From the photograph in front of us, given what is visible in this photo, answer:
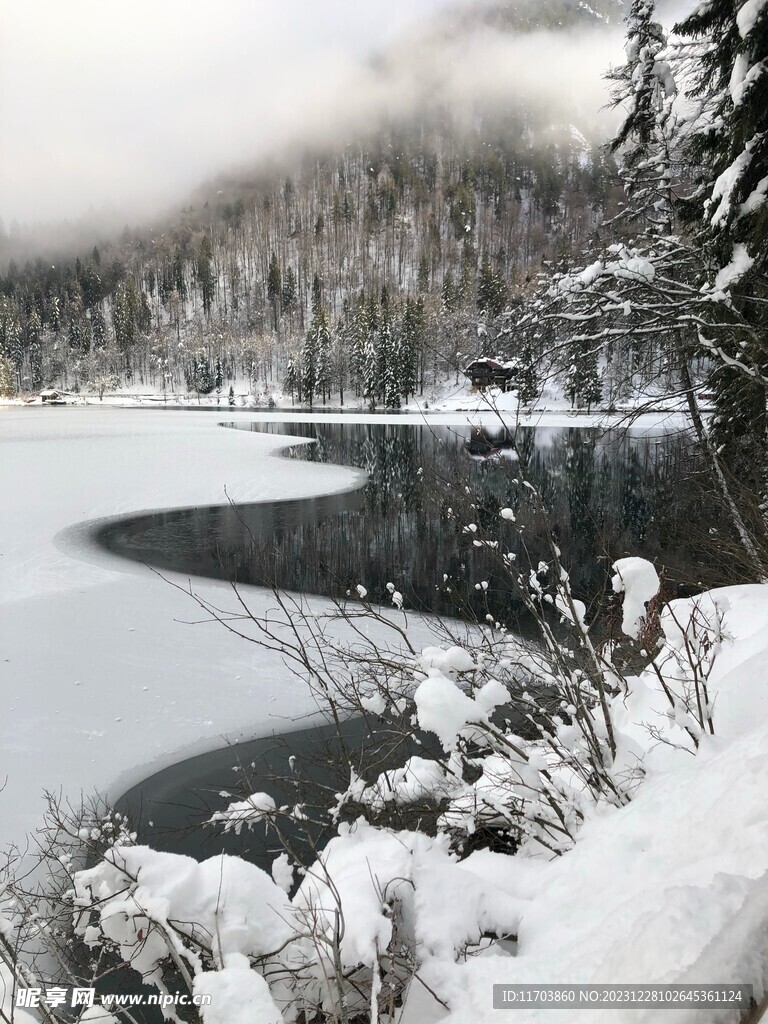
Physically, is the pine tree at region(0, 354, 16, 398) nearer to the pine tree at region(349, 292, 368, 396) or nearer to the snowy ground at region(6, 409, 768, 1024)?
the pine tree at region(349, 292, 368, 396)

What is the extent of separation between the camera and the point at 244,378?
9769 cm

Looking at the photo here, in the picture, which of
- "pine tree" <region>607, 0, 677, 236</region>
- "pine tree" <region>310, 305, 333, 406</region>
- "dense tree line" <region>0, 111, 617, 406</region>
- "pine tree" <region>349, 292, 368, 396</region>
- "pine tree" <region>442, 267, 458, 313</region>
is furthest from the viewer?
"dense tree line" <region>0, 111, 617, 406</region>

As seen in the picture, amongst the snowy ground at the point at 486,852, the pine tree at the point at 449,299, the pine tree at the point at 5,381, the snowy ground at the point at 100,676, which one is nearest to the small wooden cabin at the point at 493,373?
the snowy ground at the point at 486,852

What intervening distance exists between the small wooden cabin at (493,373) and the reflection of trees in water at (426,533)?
1170 millimetres

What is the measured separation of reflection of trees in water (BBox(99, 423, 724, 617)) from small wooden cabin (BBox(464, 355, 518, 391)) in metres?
1.17

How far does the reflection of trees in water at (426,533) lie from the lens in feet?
34.1

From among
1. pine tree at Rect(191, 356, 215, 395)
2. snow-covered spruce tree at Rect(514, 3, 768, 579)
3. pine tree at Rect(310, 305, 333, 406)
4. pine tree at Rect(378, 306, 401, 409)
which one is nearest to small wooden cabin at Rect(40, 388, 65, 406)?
pine tree at Rect(191, 356, 215, 395)

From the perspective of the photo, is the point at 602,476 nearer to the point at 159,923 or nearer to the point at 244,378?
the point at 159,923

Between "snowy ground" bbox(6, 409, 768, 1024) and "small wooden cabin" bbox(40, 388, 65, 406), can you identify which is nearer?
"snowy ground" bbox(6, 409, 768, 1024)

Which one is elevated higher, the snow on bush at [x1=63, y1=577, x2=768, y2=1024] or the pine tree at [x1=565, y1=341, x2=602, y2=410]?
the pine tree at [x1=565, y1=341, x2=602, y2=410]

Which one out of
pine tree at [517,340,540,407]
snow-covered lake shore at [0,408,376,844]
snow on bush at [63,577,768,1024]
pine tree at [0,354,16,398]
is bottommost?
snow-covered lake shore at [0,408,376,844]

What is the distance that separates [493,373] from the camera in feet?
12.4

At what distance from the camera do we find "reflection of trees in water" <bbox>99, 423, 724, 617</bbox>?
10.4 m

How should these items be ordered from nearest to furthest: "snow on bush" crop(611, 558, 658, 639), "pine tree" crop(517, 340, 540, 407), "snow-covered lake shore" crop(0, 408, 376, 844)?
"snow on bush" crop(611, 558, 658, 639)
"pine tree" crop(517, 340, 540, 407)
"snow-covered lake shore" crop(0, 408, 376, 844)
